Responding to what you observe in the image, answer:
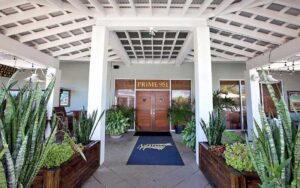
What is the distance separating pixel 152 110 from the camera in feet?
25.3

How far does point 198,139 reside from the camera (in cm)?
340

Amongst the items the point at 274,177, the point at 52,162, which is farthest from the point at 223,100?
the point at 52,162

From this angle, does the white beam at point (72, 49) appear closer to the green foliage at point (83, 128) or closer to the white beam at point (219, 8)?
the green foliage at point (83, 128)

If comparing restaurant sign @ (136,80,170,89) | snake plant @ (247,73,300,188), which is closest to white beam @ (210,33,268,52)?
restaurant sign @ (136,80,170,89)

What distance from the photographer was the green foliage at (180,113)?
686 cm

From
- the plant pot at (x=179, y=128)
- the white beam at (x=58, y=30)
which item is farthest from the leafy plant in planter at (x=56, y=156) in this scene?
the plant pot at (x=179, y=128)

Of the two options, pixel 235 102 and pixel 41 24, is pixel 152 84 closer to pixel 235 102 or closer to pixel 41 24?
pixel 235 102

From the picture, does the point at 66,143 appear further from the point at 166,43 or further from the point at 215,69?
the point at 215,69

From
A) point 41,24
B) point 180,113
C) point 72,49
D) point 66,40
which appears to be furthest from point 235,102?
point 41,24

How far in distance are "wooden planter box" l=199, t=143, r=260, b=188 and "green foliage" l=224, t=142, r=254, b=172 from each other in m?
0.06

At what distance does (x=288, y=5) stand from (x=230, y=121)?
5.58 metres

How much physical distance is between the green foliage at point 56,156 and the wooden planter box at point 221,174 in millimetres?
1923

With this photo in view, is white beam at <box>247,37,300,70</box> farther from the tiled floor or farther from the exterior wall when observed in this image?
the tiled floor

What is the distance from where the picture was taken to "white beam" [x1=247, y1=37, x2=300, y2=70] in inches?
159
